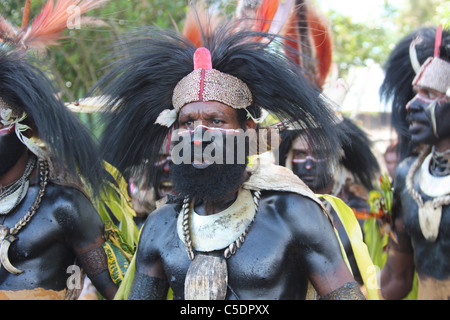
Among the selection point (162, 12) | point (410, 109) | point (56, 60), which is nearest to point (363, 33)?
point (162, 12)

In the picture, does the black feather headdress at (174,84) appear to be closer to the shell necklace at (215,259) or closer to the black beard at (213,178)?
the black beard at (213,178)

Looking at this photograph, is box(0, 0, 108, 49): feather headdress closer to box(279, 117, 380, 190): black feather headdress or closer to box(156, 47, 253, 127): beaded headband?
box(156, 47, 253, 127): beaded headband

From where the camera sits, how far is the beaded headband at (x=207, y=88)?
116 inches

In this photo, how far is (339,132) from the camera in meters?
3.13

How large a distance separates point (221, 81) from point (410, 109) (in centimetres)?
197

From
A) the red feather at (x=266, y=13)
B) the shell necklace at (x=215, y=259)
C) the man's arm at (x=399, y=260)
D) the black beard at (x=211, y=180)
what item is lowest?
the man's arm at (x=399, y=260)

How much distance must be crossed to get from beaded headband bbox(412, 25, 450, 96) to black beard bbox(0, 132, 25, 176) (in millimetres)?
3022

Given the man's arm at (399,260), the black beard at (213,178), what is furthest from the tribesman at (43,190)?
the man's arm at (399,260)

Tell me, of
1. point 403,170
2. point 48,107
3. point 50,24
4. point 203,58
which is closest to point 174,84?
point 203,58

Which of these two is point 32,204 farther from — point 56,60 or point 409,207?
point 56,60

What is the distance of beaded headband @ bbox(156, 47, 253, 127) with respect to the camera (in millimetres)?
2936

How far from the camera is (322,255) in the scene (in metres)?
2.70

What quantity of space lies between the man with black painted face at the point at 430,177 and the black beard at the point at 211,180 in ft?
6.18

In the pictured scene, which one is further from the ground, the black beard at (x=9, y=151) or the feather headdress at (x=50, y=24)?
the feather headdress at (x=50, y=24)
